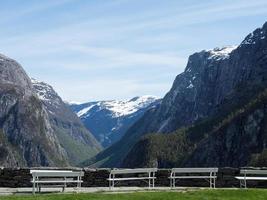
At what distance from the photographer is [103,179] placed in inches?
1635

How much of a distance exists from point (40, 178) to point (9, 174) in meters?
2.59

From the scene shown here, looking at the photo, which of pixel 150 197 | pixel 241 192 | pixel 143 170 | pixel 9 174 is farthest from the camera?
pixel 9 174

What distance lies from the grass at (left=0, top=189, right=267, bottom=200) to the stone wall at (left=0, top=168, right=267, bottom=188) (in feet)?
30.0

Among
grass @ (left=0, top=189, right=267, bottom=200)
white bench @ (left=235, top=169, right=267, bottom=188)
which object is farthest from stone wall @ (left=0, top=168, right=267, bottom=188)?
grass @ (left=0, top=189, right=267, bottom=200)

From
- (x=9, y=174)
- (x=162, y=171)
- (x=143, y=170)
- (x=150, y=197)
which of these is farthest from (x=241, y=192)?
(x=9, y=174)

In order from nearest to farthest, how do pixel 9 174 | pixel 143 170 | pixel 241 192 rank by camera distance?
pixel 241 192 → pixel 143 170 → pixel 9 174

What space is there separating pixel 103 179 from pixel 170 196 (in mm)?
12380

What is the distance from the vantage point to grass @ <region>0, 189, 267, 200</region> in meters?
28.9

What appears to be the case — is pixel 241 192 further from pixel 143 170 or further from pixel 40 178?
pixel 40 178

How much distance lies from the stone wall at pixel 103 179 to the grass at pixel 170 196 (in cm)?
914

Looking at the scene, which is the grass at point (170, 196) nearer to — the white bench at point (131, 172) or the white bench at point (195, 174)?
the white bench at point (195, 174)

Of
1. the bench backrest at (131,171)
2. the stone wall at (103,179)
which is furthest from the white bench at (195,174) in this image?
the bench backrest at (131,171)

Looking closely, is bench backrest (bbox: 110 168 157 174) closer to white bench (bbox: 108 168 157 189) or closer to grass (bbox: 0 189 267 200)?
white bench (bbox: 108 168 157 189)

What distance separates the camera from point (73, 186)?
41.1 m
